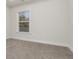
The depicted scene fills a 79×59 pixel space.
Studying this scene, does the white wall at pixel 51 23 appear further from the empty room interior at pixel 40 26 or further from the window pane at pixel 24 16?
the window pane at pixel 24 16

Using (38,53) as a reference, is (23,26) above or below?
above

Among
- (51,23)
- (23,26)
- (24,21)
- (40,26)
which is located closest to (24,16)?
(24,21)

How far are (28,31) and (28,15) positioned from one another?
3.07 ft

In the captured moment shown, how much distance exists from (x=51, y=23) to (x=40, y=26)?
0.71m

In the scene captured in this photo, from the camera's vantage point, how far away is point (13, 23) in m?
7.13

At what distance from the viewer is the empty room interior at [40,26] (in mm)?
3904

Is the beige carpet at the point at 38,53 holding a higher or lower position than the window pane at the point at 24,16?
lower

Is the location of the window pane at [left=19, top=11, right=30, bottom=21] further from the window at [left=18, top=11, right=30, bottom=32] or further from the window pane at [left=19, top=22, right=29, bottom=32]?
the window pane at [left=19, top=22, right=29, bottom=32]

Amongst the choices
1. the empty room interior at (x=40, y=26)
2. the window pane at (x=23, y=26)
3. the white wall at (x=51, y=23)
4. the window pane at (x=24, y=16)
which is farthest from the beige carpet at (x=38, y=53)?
the window pane at (x=24, y=16)

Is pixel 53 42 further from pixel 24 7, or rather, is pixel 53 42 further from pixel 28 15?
pixel 24 7

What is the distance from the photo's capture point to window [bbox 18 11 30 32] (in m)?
6.32

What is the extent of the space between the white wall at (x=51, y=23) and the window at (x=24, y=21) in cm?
34

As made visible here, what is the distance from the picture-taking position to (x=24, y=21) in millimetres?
6543

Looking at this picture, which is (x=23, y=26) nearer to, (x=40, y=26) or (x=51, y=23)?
(x=40, y=26)
